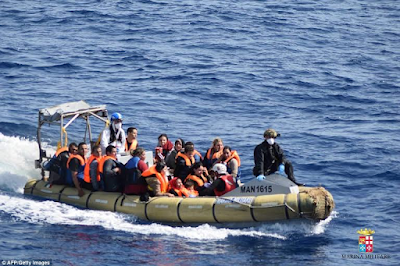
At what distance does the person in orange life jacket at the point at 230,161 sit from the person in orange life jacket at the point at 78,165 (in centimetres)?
331

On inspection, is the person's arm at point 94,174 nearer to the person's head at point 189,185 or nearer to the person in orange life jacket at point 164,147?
the person in orange life jacket at point 164,147

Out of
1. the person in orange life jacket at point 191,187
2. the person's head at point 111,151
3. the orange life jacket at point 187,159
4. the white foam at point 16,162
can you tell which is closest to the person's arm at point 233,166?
the orange life jacket at point 187,159

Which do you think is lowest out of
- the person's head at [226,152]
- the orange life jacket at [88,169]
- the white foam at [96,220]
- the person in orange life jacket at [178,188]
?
the white foam at [96,220]

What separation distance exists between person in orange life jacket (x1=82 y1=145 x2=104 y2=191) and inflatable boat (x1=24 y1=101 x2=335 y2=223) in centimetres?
18

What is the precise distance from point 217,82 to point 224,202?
1384 cm

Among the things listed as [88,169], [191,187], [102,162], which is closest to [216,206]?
[191,187]

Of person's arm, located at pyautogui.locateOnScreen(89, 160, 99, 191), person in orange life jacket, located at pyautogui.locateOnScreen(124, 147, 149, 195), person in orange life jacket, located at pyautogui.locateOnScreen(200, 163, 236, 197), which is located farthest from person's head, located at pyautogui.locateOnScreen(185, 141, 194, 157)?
person's arm, located at pyautogui.locateOnScreen(89, 160, 99, 191)

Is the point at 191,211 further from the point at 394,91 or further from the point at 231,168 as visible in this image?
the point at 394,91

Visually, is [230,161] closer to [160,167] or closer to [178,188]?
[178,188]

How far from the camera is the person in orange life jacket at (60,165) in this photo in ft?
68.0

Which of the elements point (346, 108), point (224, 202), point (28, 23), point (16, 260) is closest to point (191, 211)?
point (224, 202)

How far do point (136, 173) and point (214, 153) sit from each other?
226cm

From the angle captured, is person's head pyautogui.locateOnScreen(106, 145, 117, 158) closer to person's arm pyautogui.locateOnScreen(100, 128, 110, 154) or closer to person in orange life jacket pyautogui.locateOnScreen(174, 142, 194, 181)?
person's arm pyautogui.locateOnScreen(100, 128, 110, 154)

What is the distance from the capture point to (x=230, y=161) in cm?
2055
